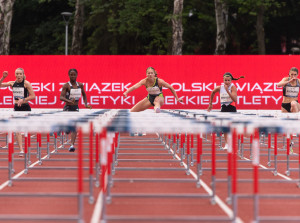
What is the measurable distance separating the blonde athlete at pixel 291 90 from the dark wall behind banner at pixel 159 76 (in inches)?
256

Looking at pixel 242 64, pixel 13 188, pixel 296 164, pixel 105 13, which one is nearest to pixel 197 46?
pixel 105 13

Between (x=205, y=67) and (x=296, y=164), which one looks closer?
(x=296, y=164)

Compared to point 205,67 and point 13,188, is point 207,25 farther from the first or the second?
point 13,188

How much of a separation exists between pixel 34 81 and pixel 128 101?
3.12 metres

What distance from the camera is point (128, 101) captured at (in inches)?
810

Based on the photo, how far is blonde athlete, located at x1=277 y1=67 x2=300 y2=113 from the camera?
13.3m

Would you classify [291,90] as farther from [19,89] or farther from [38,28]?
[38,28]

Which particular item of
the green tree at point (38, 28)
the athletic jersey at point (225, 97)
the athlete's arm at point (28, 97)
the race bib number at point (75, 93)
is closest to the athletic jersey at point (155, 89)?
the athletic jersey at point (225, 97)

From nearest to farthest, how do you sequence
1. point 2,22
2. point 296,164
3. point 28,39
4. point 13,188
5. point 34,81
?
1. point 13,188
2. point 296,164
3. point 34,81
4. point 2,22
5. point 28,39

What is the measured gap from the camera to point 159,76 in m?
20.5

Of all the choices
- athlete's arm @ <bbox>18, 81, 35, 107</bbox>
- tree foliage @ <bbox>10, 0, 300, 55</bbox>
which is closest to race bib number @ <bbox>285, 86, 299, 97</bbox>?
athlete's arm @ <bbox>18, 81, 35, 107</bbox>

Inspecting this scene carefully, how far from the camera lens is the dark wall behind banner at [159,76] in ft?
67.1

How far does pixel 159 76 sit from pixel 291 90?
7366 millimetres

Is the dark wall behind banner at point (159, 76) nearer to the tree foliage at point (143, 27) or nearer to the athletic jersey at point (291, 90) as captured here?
the athletic jersey at point (291, 90)
